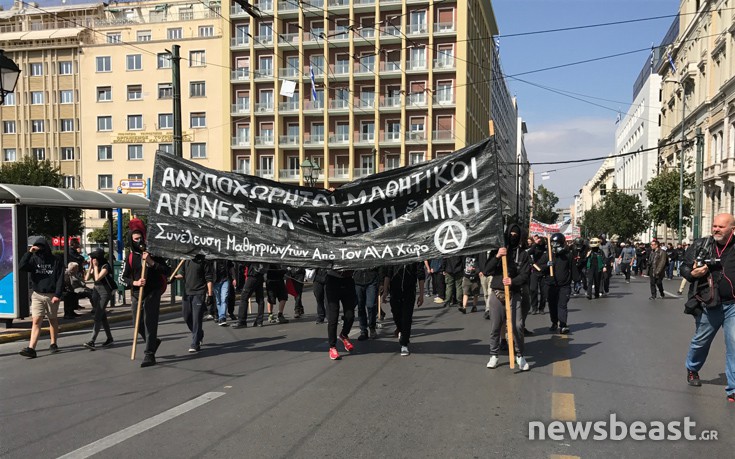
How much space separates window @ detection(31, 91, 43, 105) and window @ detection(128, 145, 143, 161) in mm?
10085

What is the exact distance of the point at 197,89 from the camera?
5478 centimetres

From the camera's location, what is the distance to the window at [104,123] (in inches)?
2206

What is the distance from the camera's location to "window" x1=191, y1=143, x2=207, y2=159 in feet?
181

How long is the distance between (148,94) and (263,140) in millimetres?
11793

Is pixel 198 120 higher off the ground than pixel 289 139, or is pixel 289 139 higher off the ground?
pixel 198 120

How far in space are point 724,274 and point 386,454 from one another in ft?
12.8

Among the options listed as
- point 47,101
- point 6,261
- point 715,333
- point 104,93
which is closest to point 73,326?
point 6,261

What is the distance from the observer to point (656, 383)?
6453 mm

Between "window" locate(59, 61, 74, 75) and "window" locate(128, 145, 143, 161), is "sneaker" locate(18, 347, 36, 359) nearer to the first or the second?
"window" locate(128, 145, 143, 161)

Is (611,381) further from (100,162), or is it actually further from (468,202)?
(100,162)

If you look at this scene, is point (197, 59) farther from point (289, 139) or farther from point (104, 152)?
point (104, 152)

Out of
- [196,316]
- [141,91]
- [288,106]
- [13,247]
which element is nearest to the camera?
[196,316]

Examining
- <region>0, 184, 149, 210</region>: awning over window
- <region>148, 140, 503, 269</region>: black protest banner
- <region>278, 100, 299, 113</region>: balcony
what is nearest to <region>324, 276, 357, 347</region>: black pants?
<region>148, 140, 503, 269</region>: black protest banner

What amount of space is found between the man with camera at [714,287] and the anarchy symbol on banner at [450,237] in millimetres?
2398
